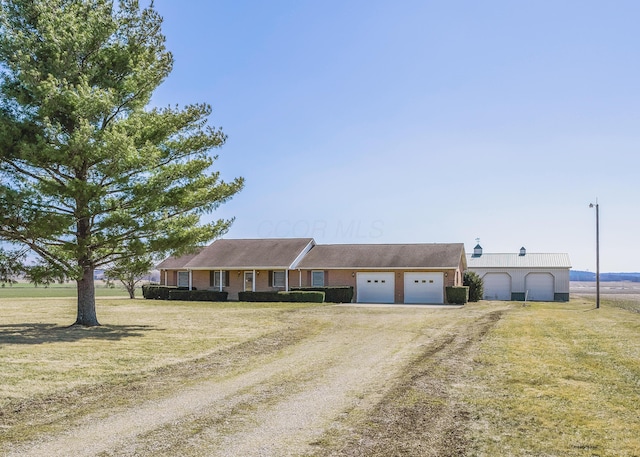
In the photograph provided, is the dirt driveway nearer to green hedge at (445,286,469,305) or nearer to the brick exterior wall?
green hedge at (445,286,469,305)

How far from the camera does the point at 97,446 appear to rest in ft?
22.8

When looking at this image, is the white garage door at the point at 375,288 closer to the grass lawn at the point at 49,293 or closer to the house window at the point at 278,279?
the house window at the point at 278,279

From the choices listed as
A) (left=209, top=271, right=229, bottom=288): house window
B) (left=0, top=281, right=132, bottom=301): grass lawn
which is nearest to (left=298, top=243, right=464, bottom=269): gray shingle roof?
(left=209, top=271, right=229, bottom=288): house window

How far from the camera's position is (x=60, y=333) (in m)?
18.0

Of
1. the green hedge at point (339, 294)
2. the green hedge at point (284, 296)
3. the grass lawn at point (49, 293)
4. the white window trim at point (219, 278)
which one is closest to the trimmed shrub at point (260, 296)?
the green hedge at point (284, 296)

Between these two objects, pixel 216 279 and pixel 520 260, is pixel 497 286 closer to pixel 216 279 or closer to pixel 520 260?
pixel 520 260

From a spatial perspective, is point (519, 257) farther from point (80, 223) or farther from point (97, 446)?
point (97, 446)

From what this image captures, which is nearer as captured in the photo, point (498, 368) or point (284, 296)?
point (498, 368)

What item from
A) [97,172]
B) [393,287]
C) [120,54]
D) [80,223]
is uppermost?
[120,54]

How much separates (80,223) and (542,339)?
1552 centimetres

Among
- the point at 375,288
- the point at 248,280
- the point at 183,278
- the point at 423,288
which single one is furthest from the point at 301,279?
the point at 183,278

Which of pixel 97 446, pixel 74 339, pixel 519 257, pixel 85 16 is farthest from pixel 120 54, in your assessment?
pixel 519 257

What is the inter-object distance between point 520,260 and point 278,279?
892 inches

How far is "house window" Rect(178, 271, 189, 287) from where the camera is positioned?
45969mm
